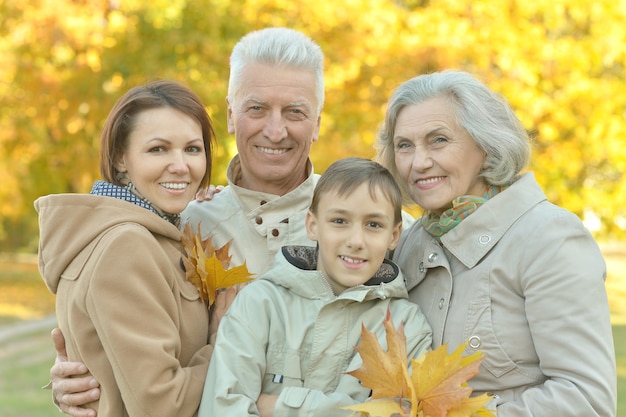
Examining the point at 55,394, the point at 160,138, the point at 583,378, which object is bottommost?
the point at 55,394

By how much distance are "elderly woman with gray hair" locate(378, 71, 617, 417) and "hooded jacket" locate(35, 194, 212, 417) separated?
0.97m

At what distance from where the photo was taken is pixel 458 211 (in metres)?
3.34

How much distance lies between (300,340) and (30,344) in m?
12.1

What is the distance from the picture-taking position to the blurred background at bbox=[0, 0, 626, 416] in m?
9.74

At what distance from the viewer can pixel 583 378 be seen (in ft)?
9.57

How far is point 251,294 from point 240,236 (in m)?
0.73

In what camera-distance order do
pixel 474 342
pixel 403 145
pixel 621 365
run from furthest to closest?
pixel 621 365 < pixel 403 145 < pixel 474 342

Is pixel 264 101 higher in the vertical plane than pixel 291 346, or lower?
higher

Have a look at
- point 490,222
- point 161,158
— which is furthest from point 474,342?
point 161,158

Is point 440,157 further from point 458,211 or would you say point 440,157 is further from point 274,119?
point 274,119

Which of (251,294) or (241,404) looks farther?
(251,294)

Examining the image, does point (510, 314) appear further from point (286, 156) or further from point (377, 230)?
point (286, 156)

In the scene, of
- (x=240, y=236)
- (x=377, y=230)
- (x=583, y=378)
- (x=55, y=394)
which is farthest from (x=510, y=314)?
(x=55, y=394)

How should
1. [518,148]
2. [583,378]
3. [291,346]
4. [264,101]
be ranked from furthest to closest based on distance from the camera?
[264,101] → [518,148] → [291,346] → [583,378]
